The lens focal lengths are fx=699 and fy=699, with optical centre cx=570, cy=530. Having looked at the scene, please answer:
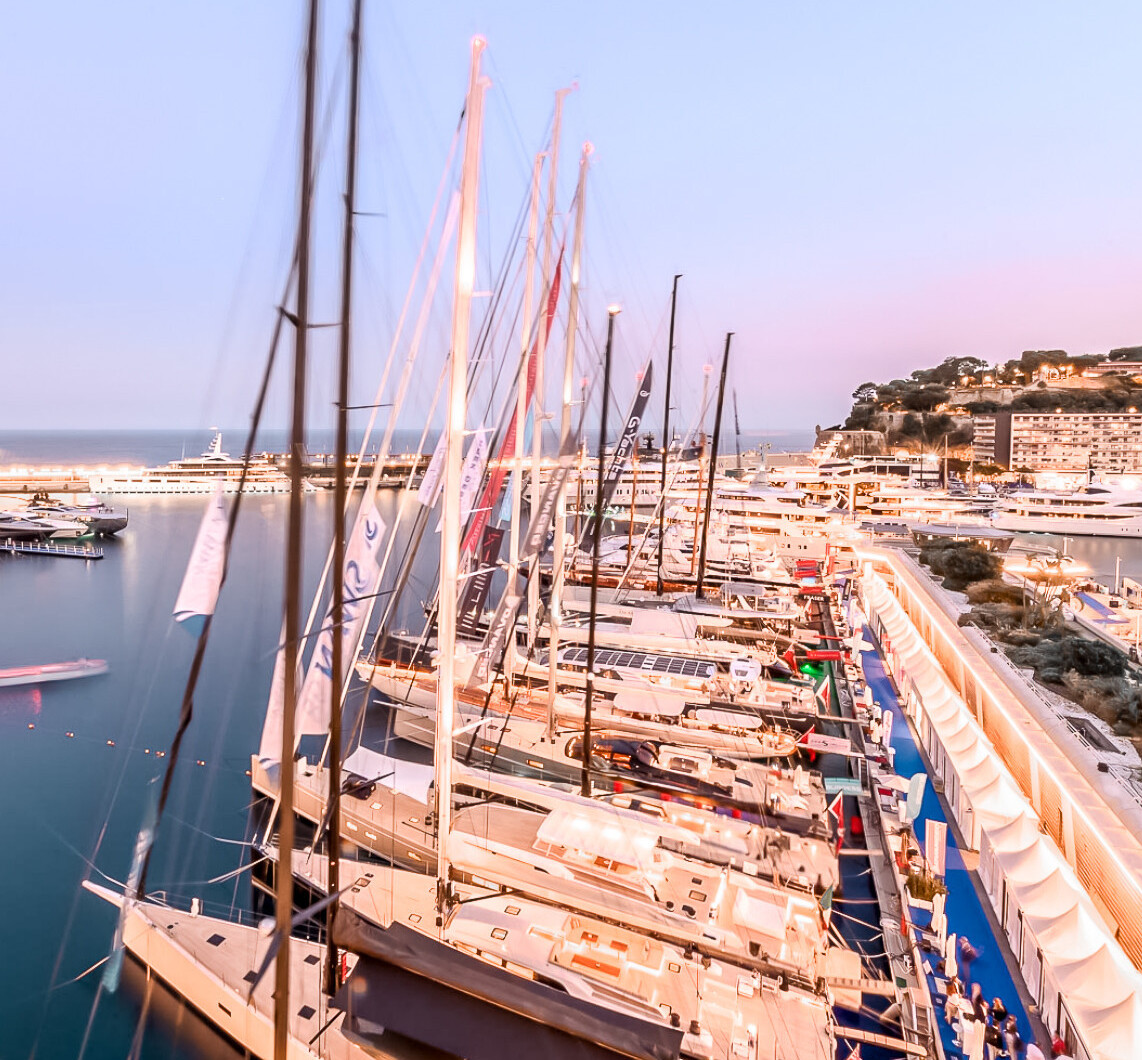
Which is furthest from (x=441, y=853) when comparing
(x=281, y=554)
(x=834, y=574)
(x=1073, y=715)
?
(x=281, y=554)

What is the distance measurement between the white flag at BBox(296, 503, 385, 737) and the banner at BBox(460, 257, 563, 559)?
375 cm

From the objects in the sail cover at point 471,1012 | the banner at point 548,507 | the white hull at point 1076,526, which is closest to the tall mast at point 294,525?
the sail cover at point 471,1012

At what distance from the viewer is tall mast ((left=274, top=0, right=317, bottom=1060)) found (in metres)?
2.88

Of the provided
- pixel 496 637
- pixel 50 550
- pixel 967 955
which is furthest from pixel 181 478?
pixel 967 955

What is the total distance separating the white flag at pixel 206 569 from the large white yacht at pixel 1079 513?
41.0 metres

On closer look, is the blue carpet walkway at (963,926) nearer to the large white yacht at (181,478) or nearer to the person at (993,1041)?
the person at (993,1041)

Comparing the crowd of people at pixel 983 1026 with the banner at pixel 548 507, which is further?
the banner at pixel 548 507

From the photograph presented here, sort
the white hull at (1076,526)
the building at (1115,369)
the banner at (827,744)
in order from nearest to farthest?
the banner at (827,744)
the white hull at (1076,526)
the building at (1115,369)

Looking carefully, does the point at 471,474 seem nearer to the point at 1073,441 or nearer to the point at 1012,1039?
the point at 1012,1039

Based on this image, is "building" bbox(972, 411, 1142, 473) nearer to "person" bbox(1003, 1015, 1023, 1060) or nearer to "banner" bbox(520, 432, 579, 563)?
"banner" bbox(520, 432, 579, 563)

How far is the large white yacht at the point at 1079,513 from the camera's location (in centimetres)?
3650

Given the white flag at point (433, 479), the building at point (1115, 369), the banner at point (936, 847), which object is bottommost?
the banner at point (936, 847)

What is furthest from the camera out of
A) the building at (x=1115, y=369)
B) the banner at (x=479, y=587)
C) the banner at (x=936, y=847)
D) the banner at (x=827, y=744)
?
the building at (x=1115, y=369)

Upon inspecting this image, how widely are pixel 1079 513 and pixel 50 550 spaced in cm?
4984
